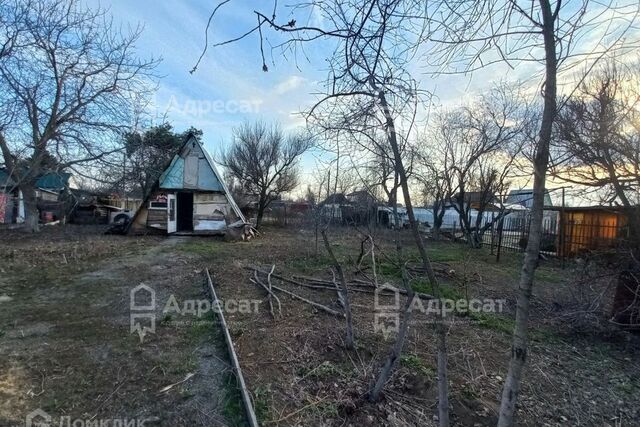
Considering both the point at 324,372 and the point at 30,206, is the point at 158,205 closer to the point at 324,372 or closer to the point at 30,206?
the point at 30,206

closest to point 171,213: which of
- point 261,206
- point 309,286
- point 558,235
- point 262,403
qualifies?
point 261,206

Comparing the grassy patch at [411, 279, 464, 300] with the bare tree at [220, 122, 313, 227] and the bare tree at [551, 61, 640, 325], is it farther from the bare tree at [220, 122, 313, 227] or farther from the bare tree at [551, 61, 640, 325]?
the bare tree at [220, 122, 313, 227]

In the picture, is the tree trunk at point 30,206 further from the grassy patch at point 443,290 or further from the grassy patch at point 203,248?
the grassy patch at point 443,290

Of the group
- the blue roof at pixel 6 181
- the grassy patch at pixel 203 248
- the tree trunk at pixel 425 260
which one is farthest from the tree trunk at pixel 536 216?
the blue roof at pixel 6 181

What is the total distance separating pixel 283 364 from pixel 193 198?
15.3m

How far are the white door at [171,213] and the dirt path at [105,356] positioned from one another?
9.47 m

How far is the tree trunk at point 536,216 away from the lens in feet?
4.89

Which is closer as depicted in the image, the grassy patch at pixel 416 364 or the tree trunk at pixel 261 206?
the grassy patch at pixel 416 364

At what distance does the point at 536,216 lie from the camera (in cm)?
156

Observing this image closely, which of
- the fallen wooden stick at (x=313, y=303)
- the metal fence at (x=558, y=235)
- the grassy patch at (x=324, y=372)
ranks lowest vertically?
the grassy patch at (x=324, y=372)

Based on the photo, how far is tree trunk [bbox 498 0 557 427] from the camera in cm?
149

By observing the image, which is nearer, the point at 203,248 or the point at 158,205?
the point at 203,248

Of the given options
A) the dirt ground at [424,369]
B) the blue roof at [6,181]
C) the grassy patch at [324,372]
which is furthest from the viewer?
the blue roof at [6,181]

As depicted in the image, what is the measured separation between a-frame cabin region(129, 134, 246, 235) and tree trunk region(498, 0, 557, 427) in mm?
16019
